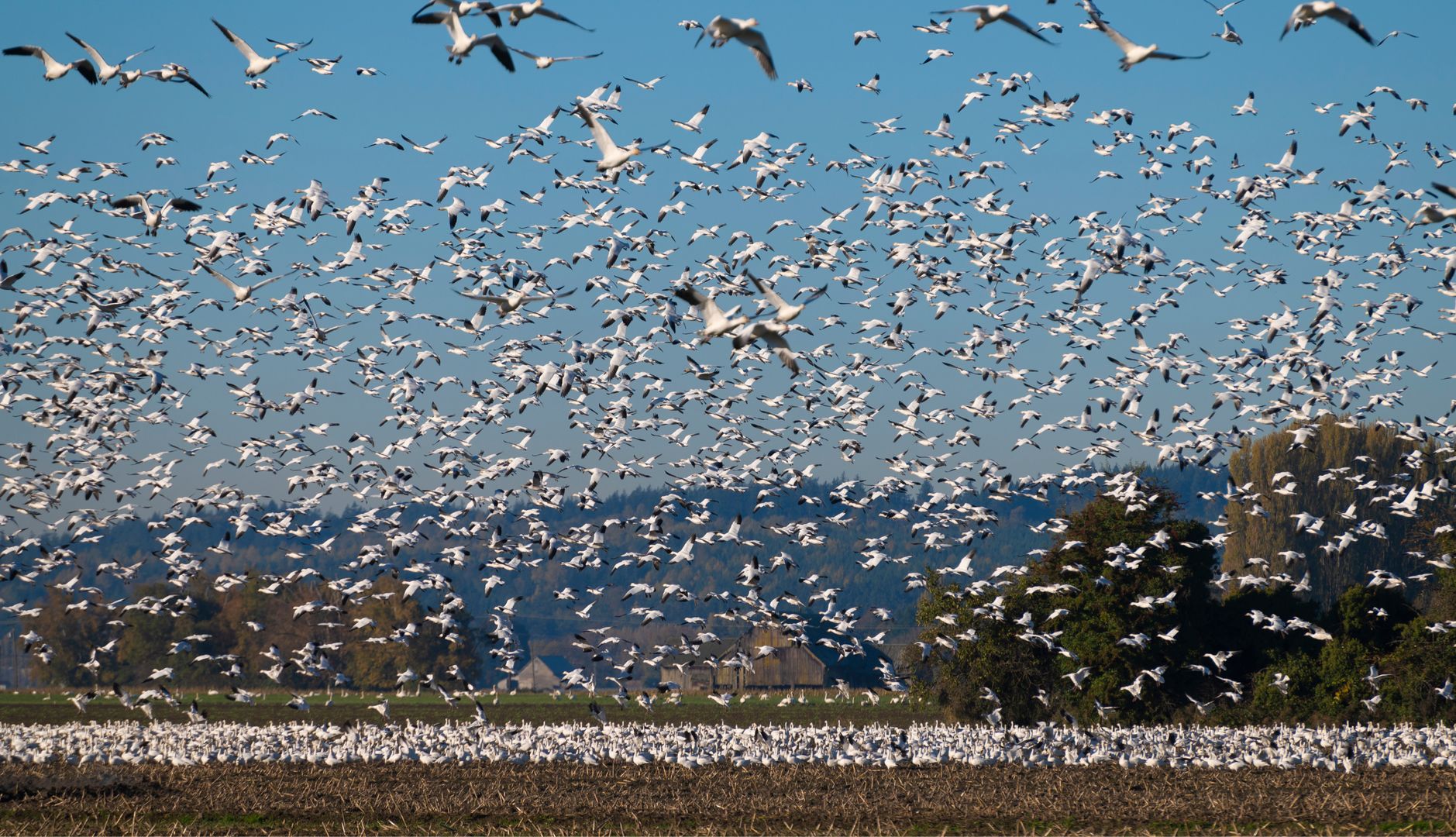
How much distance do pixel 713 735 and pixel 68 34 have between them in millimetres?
26270

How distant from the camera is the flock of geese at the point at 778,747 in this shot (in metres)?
39.2

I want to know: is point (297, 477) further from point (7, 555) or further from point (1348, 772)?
point (1348, 772)

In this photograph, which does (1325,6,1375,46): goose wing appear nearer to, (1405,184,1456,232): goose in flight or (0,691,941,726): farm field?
(1405,184,1456,232): goose in flight

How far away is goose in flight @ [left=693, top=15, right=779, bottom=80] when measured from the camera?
79.2 ft

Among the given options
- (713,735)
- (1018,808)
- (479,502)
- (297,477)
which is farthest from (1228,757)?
(297,477)

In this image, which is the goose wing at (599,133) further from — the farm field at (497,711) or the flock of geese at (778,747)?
the farm field at (497,711)

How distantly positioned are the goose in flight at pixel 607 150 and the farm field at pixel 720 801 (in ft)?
40.4

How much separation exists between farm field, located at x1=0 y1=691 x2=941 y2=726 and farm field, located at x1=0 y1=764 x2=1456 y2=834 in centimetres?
2370

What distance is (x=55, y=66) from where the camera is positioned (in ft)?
101

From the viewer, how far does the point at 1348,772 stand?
36.7 m

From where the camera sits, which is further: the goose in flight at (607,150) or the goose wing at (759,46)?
the goose in flight at (607,150)

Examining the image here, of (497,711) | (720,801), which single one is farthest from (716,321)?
(497,711)

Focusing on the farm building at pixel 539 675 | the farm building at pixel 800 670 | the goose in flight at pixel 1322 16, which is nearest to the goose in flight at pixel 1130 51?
the goose in flight at pixel 1322 16

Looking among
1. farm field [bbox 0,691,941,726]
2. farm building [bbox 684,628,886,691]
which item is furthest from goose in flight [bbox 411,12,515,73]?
farm building [bbox 684,628,886,691]
